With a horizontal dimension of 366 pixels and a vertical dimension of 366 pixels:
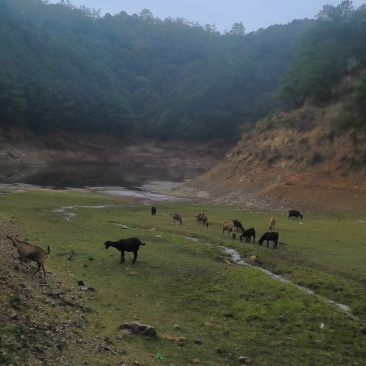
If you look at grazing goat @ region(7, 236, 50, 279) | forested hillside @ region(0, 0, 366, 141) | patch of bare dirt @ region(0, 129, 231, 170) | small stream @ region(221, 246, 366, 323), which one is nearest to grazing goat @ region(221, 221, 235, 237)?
small stream @ region(221, 246, 366, 323)

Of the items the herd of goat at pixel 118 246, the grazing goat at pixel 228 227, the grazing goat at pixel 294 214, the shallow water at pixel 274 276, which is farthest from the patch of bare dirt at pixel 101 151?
the shallow water at pixel 274 276

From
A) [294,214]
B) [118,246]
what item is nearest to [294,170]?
[294,214]

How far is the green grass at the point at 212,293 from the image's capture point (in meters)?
12.9

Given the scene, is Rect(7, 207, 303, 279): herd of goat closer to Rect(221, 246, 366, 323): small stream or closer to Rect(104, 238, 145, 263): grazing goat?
Rect(104, 238, 145, 263): grazing goat

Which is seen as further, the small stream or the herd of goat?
the small stream

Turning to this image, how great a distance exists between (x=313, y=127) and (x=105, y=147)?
88547 millimetres

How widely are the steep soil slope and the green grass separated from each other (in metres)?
20.8

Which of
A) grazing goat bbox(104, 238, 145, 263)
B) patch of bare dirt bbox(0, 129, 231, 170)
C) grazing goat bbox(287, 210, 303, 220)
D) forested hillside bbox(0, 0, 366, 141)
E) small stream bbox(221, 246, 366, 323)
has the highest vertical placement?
forested hillside bbox(0, 0, 366, 141)

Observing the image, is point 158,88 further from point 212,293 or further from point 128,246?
point 212,293

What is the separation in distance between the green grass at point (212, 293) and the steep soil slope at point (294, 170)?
820 inches

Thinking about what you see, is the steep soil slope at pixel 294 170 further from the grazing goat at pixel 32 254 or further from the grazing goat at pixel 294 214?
the grazing goat at pixel 32 254

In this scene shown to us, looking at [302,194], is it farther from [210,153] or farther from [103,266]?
[210,153]

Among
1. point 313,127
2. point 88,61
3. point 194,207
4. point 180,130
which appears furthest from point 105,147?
point 194,207

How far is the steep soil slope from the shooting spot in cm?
5328
